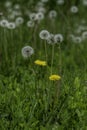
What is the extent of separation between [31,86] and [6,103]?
0.37 meters

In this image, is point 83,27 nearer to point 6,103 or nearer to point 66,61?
point 66,61

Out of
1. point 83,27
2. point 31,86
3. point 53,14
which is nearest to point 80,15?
point 83,27

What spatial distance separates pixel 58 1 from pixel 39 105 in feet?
10.3

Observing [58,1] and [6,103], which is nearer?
[6,103]

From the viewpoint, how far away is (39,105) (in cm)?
312

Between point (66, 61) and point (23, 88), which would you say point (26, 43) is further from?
point (23, 88)

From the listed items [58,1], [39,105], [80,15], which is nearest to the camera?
[39,105]

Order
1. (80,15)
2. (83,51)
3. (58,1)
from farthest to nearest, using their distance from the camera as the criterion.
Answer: (80,15) → (58,1) → (83,51)

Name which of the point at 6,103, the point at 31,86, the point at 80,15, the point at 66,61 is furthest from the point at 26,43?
the point at 80,15

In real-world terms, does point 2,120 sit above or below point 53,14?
below

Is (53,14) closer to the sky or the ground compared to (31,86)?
closer to the sky

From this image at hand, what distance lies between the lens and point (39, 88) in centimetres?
330

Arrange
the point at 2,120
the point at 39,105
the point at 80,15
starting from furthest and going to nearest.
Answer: the point at 80,15
the point at 39,105
the point at 2,120

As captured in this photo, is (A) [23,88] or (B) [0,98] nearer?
(B) [0,98]
